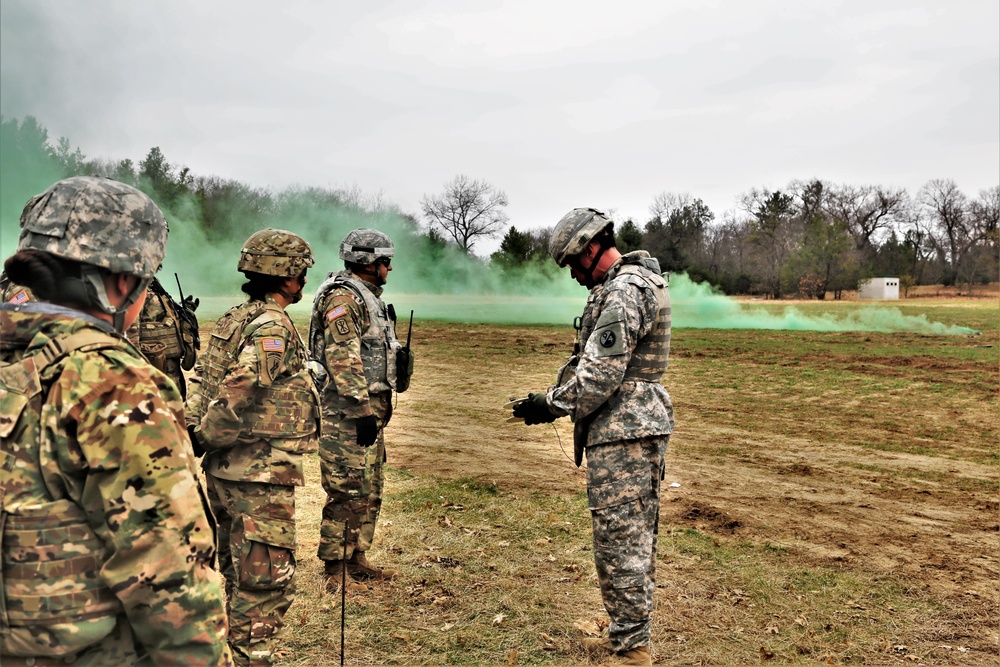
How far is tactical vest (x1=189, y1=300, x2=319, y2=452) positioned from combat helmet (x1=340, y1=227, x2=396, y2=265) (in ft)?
5.41

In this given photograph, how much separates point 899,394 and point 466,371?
31.1 feet

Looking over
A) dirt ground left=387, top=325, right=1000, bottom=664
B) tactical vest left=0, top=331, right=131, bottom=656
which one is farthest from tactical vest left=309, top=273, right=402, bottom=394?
tactical vest left=0, top=331, right=131, bottom=656

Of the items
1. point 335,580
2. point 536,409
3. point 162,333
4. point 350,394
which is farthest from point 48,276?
Result: point 162,333

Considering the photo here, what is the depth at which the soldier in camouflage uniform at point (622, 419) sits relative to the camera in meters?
4.36

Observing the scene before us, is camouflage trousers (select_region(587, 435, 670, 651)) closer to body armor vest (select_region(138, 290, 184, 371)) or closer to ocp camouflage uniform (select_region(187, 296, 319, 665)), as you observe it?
ocp camouflage uniform (select_region(187, 296, 319, 665))

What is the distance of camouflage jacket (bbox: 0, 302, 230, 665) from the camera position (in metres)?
1.87

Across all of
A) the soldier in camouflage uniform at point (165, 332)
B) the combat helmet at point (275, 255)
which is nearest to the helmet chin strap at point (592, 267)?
the combat helmet at point (275, 255)

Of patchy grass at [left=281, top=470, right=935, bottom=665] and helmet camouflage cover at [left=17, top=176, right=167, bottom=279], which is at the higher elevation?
helmet camouflage cover at [left=17, top=176, right=167, bottom=279]

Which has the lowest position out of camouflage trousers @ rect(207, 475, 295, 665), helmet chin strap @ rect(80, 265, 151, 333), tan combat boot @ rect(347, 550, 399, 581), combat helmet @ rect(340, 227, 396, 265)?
tan combat boot @ rect(347, 550, 399, 581)

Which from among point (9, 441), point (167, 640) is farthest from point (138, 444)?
point (167, 640)

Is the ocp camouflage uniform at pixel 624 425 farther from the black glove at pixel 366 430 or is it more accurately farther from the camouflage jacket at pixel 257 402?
the black glove at pixel 366 430

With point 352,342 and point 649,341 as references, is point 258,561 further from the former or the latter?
point 649,341

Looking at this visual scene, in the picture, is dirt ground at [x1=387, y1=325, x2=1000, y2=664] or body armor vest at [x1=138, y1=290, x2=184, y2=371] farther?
body armor vest at [x1=138, y1=290, x2=184, y2=371]

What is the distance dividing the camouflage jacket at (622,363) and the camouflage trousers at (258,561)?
1.65 metres
